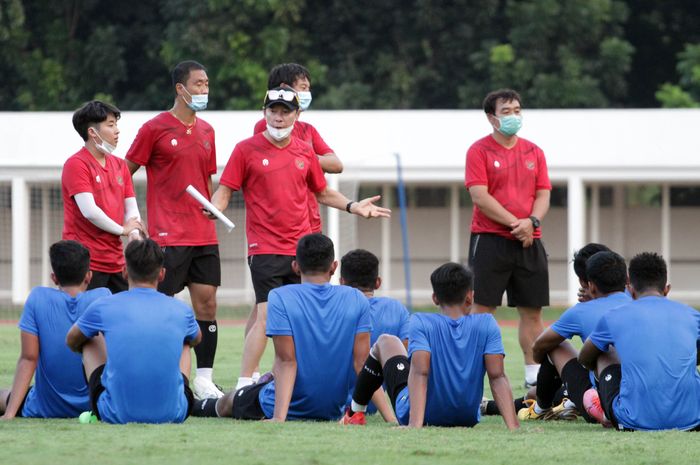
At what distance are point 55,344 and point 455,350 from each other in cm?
227

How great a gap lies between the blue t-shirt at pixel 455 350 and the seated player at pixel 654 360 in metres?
0.64

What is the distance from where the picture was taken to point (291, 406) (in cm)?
766

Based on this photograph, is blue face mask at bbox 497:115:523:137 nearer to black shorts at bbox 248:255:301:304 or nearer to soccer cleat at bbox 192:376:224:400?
black shorts at bbox 248:255:301:304

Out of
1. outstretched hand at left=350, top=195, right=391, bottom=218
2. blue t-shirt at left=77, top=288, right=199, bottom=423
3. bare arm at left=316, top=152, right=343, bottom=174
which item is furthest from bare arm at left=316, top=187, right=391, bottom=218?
blue t-shirt at left=77, top=288, right=199, bottom=423

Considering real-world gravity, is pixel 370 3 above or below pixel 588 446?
above

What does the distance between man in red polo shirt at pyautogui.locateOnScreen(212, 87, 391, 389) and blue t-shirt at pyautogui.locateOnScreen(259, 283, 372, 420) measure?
1.51m

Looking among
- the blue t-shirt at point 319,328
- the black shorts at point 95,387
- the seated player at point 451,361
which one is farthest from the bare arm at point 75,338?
the seated player at point 451,361

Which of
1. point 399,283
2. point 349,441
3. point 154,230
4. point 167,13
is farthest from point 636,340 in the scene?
point 167,13

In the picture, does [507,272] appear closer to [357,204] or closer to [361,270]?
[357,204]

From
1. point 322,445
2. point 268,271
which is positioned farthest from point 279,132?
point 322,445

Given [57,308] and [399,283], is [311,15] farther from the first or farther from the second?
[57,308]

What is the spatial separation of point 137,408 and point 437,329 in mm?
1636

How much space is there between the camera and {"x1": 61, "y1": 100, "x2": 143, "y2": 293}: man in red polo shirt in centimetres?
873

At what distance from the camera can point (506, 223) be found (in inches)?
396
